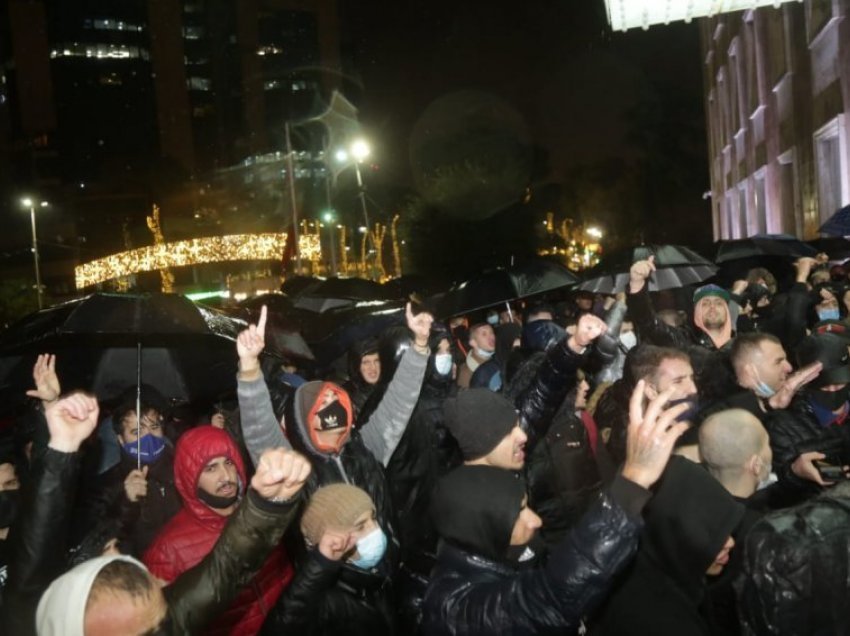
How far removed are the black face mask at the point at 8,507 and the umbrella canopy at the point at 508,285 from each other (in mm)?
5383

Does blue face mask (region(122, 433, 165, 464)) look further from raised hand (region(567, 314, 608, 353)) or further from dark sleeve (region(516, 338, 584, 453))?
raised hand (region(567, 314, 608, 353))

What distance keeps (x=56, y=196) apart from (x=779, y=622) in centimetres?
8363

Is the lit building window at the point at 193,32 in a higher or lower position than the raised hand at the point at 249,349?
higher

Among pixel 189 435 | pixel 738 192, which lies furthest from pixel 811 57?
pixel 189 435

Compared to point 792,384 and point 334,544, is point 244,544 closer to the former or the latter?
point 334,544

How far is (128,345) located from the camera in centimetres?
607

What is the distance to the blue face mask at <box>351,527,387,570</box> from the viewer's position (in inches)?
133

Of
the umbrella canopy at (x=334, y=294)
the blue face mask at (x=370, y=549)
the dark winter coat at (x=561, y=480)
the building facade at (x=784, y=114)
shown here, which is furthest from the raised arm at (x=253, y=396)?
the building facade at (x=784, y=114)

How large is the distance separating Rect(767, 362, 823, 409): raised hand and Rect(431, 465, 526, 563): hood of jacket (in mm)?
2344

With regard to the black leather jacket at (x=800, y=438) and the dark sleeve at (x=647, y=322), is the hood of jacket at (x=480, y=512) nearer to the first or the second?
the black leather jacket at (x=800, y=438)

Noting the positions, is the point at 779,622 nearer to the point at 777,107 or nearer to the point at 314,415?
the point at 314,415

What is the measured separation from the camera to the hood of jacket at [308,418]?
4094 millimetres

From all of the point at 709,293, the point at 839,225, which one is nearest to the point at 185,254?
the point at 839,225

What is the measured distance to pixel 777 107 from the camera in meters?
21.9
